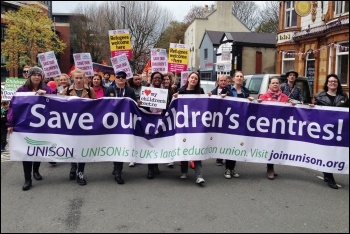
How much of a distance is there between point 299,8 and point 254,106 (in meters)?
16.0

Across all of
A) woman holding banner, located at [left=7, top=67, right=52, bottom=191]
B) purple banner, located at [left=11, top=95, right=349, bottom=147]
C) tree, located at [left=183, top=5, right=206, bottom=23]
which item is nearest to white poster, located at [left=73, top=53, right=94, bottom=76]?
woman holding banner, located at [left=7, top=67, right=52, bottom=191]

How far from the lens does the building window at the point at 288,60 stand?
2522 cm

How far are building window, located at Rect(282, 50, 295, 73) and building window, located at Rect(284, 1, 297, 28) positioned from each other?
199cm

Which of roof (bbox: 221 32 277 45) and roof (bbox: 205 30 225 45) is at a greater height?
roof (bbox: 205 30 225 45)

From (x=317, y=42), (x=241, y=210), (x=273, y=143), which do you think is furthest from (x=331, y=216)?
(x=317, y=42)

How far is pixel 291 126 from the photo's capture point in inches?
252

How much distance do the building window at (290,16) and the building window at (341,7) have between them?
5149mm

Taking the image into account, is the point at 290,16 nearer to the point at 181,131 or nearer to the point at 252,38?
the point at 252,38

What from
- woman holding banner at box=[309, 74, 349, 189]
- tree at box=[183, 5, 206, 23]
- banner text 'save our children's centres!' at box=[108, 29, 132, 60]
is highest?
tree at box=[183, 5, 206, 23]

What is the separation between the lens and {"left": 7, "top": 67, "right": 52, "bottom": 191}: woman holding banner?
5879mm

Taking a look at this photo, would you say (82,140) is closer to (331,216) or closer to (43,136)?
(43,136)

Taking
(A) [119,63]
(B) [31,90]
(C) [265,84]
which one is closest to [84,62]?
(A) [119,63]

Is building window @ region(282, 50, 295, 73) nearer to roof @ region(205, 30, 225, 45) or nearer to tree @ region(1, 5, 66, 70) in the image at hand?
roof @ region(205, 30, 225, 45)

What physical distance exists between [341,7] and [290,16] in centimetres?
602
